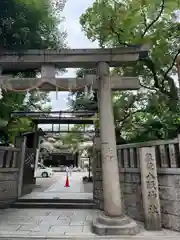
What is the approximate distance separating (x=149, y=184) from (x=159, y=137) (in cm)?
198

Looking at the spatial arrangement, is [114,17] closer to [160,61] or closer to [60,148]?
[160,61]

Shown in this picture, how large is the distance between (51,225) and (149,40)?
6588mm

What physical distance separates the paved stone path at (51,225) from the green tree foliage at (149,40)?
313 cm

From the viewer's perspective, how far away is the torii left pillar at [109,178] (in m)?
4.53

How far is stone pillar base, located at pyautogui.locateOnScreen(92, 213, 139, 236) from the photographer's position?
14.6 ft

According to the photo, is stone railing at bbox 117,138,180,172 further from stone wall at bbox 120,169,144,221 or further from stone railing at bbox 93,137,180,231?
stone wall at bbox 120,169,144,221

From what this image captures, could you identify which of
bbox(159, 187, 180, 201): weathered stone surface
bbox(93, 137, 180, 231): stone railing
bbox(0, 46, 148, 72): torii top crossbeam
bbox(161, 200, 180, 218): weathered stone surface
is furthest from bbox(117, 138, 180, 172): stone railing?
bbox(0, 46, 148, 72): torii top crossbeam

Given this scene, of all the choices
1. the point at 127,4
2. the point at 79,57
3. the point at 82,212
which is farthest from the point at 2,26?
the point at 82,212

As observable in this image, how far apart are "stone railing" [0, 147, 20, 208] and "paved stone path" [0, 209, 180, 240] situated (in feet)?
1.99

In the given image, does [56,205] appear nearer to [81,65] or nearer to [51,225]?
[51,225]

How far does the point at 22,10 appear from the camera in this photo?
18.5 ft

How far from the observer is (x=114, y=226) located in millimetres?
4531

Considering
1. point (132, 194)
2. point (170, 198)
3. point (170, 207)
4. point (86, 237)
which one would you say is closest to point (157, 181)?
point (170, 198)

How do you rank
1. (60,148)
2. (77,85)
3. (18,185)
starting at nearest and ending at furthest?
(77,85) → (18,185) → (60,148)
